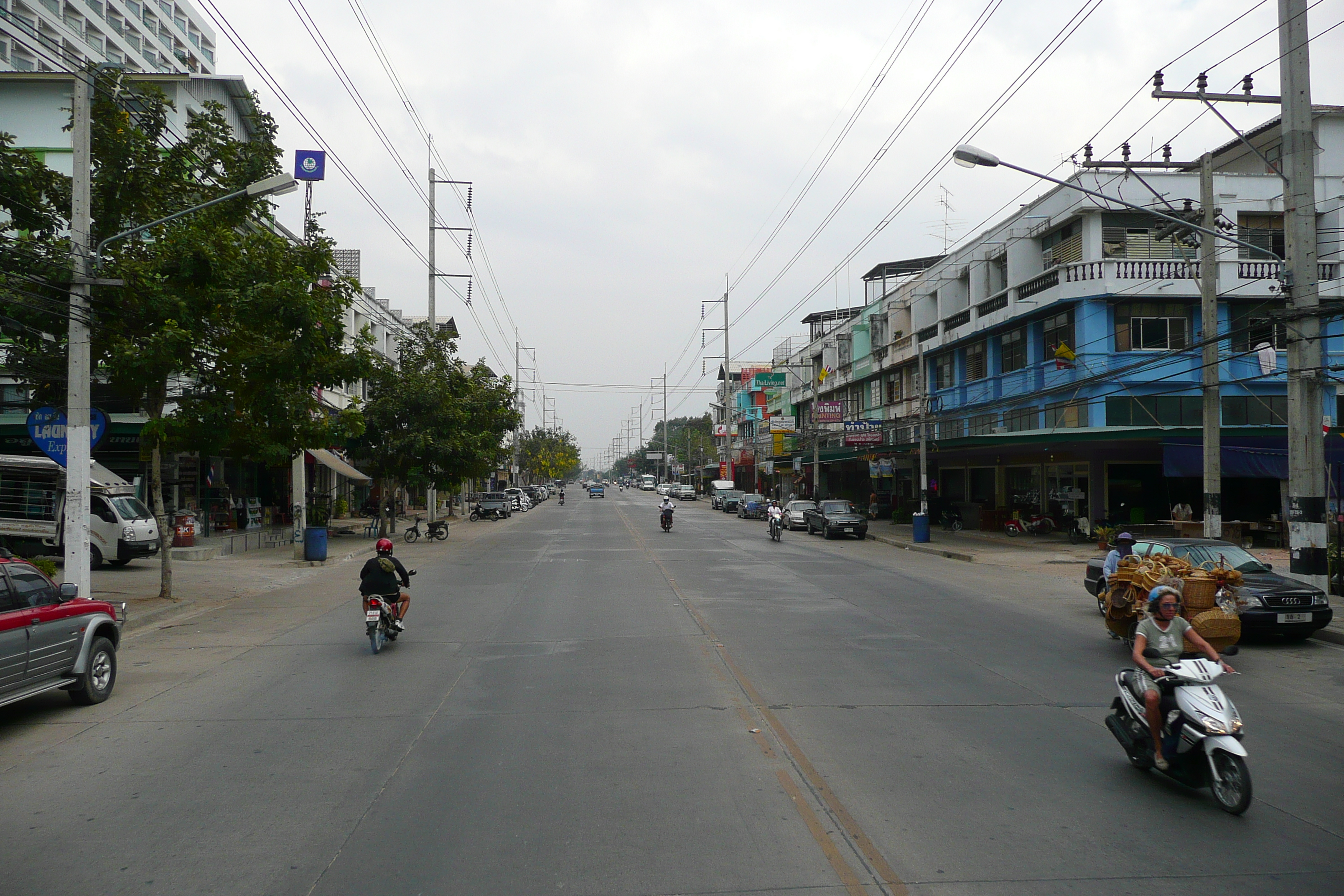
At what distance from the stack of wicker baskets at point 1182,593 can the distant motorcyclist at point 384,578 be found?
9.24 meters

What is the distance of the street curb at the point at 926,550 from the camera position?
→ 28188 mm

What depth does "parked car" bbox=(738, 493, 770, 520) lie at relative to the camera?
186 ft

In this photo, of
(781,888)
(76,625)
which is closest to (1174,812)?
(781,888)

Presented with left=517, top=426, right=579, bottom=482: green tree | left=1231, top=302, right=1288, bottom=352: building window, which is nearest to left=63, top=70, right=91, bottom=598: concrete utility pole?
left=1231, top=302, right=1288, bottom=352: building window

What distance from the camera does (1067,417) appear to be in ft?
108

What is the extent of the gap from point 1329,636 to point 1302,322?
5.15m

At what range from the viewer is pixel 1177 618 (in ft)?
24.1

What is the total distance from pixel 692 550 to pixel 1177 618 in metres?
23.3

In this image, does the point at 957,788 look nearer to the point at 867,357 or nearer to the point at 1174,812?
the point at 1174,812

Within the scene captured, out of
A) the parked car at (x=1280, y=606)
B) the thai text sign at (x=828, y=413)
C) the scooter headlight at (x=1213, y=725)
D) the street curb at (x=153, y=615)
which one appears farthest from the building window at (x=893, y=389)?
the scooter headlight at (x=1213, y=725)

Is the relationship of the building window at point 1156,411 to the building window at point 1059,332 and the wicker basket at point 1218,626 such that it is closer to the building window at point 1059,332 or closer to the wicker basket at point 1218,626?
the building window at point 1059,332

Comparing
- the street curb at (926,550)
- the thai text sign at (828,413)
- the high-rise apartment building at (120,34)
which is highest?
the high-rise apartment building at (120,34)

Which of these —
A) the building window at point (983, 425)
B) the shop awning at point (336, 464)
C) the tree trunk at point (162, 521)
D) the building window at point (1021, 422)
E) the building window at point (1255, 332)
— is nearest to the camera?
the tree trunk at point (162, 521)

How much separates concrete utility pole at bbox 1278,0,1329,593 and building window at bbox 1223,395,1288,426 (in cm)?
1802
